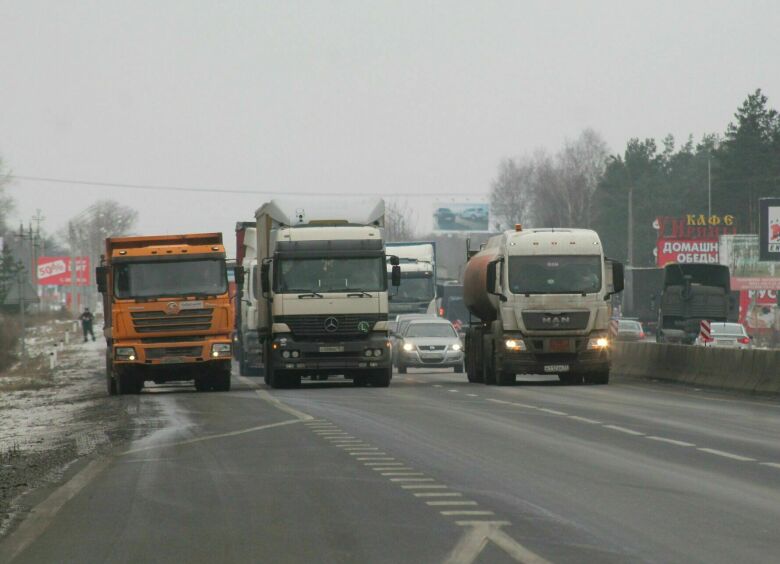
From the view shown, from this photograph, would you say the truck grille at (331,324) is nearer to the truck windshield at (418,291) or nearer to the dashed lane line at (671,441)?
the dashed lane line at (671,441)

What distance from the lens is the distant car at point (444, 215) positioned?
14038cm

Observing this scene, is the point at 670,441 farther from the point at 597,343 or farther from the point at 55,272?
the point at 55,272

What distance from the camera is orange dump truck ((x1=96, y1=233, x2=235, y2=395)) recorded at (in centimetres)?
3103

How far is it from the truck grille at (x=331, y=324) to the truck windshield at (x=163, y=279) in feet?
5.75

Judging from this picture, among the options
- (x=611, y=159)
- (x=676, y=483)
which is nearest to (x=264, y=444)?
(x=676, y=483)

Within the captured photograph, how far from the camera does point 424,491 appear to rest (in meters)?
12.0

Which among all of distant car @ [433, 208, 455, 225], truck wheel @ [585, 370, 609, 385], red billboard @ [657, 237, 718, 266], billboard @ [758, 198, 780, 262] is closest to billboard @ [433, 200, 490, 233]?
distant car @ [433, 208, 455, 225]

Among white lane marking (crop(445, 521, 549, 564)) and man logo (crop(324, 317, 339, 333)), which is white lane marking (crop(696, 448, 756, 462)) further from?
man logo (crop(324, 317, 339, 333))

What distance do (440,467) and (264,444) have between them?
11.5 feet

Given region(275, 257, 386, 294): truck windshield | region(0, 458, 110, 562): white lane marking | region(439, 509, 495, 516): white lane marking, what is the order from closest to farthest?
region(0, 458, 110, 562): white lane marking
region(439, 509, 495, 516): white lane marking
region(275, 257, 386, 294): truck windshield

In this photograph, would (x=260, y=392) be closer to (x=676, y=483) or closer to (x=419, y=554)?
(x=676, y=483)

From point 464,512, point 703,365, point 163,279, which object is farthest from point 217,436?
point 703,365

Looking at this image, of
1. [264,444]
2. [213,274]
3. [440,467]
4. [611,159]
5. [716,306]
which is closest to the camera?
[440,467]

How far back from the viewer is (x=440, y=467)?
45.7ft
